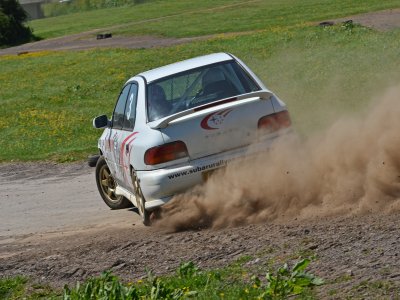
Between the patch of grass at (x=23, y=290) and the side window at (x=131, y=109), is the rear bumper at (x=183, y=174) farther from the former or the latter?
the patch of grass at (x=23, y=290)

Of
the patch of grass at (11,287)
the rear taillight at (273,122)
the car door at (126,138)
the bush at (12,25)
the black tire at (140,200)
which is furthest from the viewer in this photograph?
the bush at (12,25)

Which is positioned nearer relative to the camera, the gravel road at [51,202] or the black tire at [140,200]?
the black tire at [140,200]

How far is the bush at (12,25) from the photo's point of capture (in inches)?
2660

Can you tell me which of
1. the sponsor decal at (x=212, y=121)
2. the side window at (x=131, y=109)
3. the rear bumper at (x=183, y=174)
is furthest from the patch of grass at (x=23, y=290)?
the side window at (x=131, y=109)

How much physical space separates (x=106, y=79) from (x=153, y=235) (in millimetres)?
22886

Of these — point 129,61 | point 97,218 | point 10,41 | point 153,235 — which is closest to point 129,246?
point 153,235

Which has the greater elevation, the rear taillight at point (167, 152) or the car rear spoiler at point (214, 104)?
the car rear spoiler at point (214, 104)

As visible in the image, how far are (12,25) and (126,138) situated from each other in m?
59.6

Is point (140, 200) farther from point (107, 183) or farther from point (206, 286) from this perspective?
point (206, 286)

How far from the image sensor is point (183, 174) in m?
9.96

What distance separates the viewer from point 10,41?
2675 inches

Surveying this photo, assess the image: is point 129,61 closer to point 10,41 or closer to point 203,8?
point 10,41

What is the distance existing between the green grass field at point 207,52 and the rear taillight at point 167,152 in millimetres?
5394

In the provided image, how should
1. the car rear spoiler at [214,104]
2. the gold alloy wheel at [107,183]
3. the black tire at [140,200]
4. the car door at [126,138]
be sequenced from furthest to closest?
the gold alloy wheel at [107,183] < the car door at [126,138] < the black tire at [140,200] < the car rear spoiler at [214,104]
